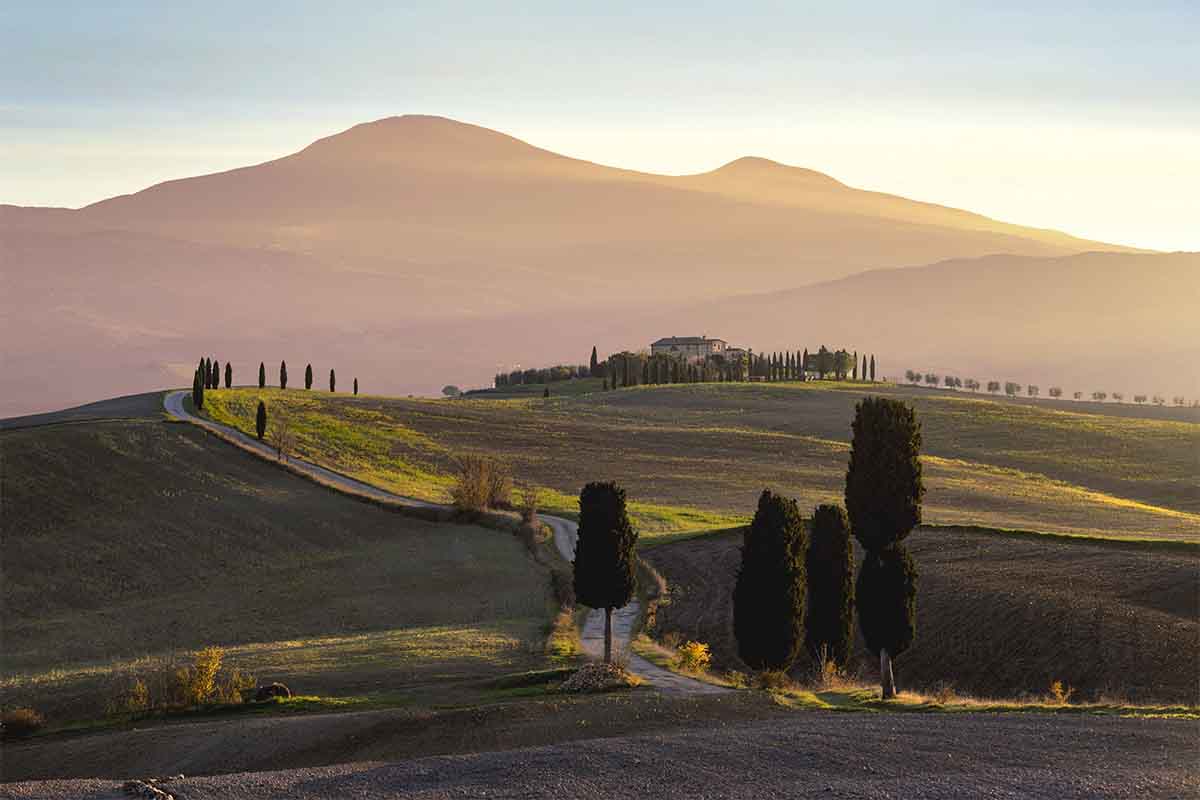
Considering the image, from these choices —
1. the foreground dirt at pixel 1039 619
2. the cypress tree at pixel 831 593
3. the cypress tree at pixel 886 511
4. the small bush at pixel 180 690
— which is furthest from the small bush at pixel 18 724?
the cypress tree at pixel 886 511

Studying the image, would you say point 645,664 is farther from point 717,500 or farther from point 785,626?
point 717,500

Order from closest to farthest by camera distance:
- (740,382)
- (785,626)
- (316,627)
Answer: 1. (785,626)
2. (316,627)
3. (740,382)

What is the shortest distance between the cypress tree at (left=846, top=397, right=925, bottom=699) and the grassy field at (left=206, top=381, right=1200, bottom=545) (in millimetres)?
29220

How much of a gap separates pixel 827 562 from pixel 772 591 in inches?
101

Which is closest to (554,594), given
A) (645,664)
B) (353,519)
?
(645,664)

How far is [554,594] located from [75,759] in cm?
2695

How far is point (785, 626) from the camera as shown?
1588 inches

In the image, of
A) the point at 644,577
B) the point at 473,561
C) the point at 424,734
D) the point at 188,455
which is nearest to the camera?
the point at 424,734

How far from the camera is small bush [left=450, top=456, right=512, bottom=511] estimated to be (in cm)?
7588

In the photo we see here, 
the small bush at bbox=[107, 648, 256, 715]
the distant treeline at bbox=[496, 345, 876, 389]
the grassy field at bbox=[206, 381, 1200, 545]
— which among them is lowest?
the small bush at bbox=[107, 648, 256, 715]

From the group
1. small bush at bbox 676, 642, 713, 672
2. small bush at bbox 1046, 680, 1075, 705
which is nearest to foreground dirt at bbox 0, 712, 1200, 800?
small bush at bbox 1046, 680, 1075, 705

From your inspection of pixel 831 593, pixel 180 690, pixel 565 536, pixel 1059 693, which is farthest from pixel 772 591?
pixel 565 536

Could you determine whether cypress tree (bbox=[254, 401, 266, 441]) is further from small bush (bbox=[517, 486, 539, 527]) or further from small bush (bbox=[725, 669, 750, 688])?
small bush (bbox=[725, 669, 750, 688])

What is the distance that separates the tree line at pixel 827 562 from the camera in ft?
128
